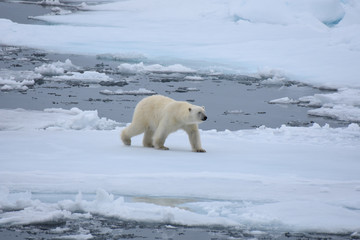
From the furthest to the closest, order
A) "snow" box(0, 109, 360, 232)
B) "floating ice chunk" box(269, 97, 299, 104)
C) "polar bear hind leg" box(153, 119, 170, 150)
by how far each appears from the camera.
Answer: "floating ice chunk" box(269, 97, 299, 104) → "polar bear hind leg" box(153, 119, 170, 150) → "snow" box(0, 109, 360, 232)

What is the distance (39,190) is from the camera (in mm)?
4293

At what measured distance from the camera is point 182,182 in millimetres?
4602

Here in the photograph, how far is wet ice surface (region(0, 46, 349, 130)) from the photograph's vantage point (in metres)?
9.52

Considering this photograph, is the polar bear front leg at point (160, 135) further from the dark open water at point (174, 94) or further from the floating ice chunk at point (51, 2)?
the floating ice chunk at point (51, 2)

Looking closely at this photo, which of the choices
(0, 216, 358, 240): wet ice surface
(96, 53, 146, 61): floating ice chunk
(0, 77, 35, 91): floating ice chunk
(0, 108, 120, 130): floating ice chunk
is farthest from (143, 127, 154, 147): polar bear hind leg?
(96, 53, 146, 61): floating ice chunk

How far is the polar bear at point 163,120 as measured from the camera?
5.74m

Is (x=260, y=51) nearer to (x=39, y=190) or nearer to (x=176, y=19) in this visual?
(x=176, y=19)

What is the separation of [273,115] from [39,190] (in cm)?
599

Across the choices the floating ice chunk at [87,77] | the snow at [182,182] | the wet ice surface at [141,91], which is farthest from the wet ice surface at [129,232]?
the floating ice chunk at [87,77]

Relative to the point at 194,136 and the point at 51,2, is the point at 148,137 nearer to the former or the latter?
the point at 194,136

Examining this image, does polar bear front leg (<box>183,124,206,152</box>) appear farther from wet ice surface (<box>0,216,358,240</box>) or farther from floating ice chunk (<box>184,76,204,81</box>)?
floating ice chunk (<box>184,76,204,81</box>)

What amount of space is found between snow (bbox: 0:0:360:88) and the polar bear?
23.3ft

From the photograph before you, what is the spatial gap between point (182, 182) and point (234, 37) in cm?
1372

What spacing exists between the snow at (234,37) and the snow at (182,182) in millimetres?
6838
